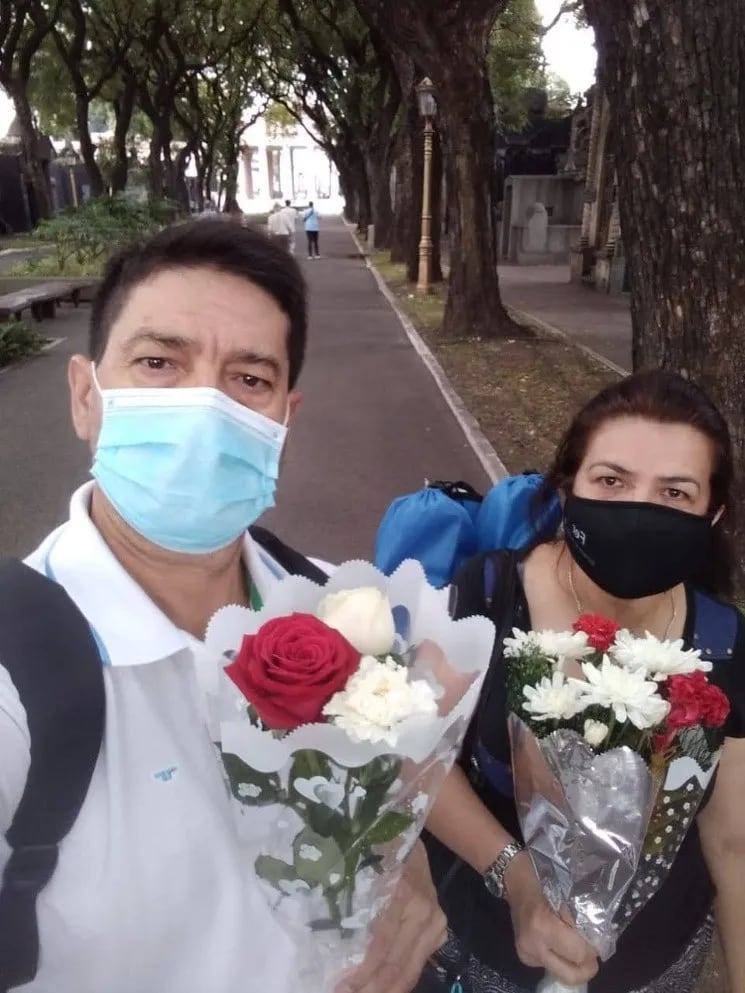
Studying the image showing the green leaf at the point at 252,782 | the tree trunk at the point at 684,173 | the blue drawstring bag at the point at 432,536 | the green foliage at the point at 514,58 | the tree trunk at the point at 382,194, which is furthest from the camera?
the green foliage at the point at 514,58

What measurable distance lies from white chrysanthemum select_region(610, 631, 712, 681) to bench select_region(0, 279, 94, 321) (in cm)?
1070

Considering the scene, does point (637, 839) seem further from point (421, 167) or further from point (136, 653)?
point (421, 167)

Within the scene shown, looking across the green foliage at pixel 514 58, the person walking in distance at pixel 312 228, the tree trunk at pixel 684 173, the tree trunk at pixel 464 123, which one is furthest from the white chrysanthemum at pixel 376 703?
the green foliage at pixel 514 58

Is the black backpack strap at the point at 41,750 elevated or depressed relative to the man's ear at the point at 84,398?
depressed

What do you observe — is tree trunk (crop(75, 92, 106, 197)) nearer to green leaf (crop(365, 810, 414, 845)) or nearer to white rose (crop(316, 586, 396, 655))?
white rose (crop(316, 586, 396, 655))

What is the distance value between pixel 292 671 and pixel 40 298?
13.2m

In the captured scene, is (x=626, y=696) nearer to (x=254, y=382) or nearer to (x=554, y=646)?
(x=554, y=646)

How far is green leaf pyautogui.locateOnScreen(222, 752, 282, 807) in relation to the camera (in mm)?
1145

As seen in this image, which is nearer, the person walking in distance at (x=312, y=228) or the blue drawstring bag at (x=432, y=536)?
the blue drawstring bag at (x=432, y=536)

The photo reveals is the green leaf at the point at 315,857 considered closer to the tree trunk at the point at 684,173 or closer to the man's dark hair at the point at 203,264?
the man's dark hair at the point at 203,264

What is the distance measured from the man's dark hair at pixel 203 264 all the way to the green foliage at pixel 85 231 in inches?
644

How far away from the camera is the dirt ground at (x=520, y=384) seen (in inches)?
299

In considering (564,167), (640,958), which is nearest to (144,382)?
(640,958)

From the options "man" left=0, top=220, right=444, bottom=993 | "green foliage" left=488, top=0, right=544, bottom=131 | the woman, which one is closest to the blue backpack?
the woman
